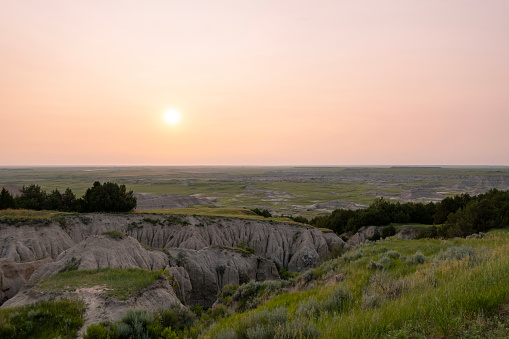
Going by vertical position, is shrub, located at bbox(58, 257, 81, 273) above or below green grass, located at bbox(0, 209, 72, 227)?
below

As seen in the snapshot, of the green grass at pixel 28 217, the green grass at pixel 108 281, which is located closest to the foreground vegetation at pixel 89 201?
the green grass at pixel 28 217

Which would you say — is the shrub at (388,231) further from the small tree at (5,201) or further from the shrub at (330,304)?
the small tree at (5,201)

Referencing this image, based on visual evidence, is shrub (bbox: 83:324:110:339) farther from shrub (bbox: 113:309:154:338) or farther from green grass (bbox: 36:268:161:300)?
green grass (bbox: 36:268:161:300)

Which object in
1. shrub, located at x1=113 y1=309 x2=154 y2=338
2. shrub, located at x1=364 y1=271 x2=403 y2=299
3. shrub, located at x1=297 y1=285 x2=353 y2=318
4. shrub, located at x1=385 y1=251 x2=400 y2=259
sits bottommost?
shrub, located at x1=113 y1=309 x2=154 y2=338

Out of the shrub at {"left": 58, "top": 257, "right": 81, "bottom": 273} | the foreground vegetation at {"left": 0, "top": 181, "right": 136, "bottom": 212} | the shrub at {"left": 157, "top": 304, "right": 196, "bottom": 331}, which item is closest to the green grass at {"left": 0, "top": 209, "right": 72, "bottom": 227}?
the foreground vegetation at {"left": 0, "top": 181, "right": 136, "bottom": 212}

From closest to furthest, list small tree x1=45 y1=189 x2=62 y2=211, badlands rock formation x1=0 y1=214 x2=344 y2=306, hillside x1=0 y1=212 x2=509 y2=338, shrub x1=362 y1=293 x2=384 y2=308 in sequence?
hillside x1=0 y1=212 x2=509 y2=338, shrub x1=362 y1=293 x2=384 y2=308, badlands rock formation x1=0 y1=214 x2=344 y2=306, small tree x1=45 y1=189 x2=62 y2=211

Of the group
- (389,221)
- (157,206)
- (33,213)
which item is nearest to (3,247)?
(33,213)

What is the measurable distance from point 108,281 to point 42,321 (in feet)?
18.0

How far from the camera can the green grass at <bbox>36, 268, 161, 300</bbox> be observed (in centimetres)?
1435

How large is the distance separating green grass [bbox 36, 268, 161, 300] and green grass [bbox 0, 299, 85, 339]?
8.56 ft

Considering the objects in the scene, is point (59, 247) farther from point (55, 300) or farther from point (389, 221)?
point (389, 221)

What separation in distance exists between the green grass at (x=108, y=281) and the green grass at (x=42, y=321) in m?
2.61

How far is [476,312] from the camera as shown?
4742 millimetres

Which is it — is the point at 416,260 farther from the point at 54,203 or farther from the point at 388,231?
the point at 54,203
